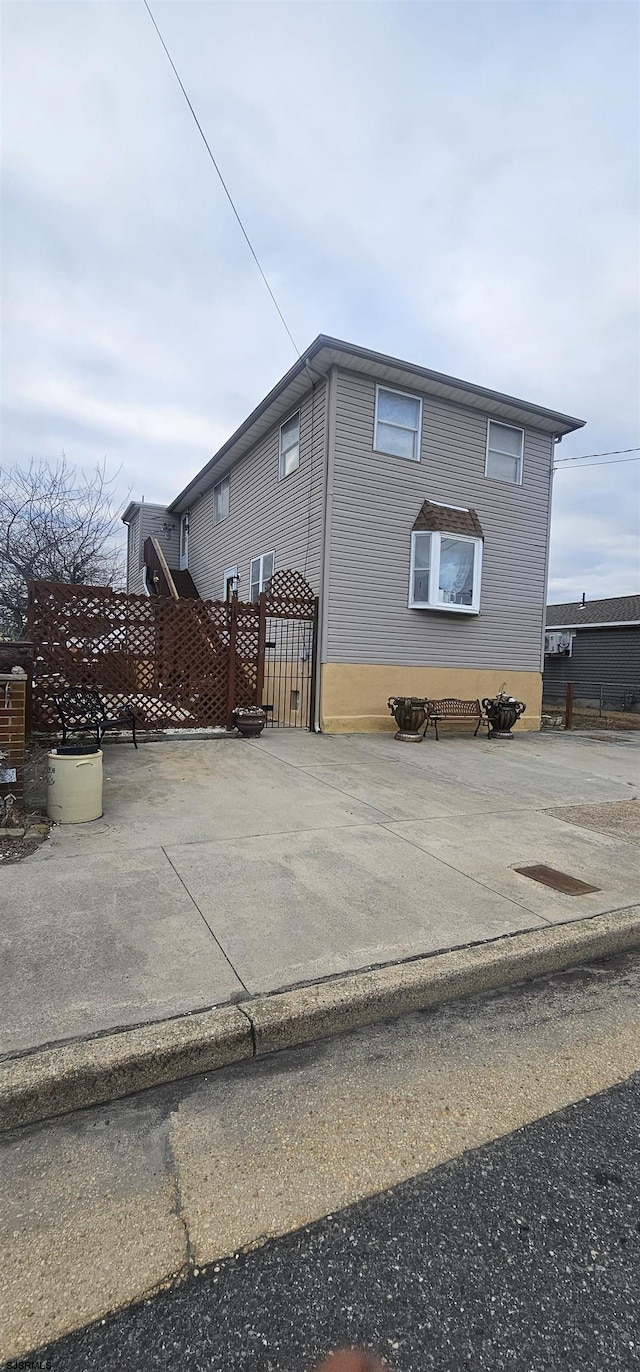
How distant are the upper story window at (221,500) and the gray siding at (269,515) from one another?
0.24 meters

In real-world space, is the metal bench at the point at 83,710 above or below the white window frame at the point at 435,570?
below

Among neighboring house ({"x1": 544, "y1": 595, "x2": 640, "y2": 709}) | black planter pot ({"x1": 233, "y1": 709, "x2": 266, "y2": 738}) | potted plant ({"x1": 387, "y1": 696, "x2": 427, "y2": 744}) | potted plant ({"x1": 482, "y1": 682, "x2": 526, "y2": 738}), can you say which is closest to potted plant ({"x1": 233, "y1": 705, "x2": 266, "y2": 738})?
black planter pot ({"x1": 233, "y1": 709, "x2": 266, "y2": 738})

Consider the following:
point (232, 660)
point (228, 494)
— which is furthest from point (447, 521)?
point (228, 494)

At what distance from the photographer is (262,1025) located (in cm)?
235

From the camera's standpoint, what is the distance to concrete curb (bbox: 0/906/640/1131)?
6.67ft

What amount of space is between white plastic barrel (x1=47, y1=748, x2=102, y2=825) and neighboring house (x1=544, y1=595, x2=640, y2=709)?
19.7 meters

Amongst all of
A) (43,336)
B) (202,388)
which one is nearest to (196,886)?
(43,336)

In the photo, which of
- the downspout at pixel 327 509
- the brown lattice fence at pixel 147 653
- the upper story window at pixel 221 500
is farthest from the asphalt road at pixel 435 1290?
the upper story window at pixel 221 500

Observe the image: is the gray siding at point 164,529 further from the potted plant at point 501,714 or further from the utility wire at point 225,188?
the potted plant at point 501,714

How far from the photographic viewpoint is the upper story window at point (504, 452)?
12141 millimetres

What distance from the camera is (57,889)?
351 centimetres

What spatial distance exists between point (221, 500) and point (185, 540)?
407cm

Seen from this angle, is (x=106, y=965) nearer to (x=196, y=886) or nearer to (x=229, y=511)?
(x=196, y=886)

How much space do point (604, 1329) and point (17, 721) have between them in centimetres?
460
